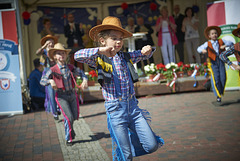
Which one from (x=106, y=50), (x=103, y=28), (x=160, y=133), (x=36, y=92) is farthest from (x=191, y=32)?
(x=106, y=50)

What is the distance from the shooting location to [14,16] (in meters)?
8.53

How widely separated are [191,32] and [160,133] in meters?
10.3

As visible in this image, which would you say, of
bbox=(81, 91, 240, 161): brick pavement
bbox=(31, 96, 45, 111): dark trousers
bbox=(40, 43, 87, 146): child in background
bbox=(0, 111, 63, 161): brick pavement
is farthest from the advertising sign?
bbox=(40, 43, 87, 146): child in background

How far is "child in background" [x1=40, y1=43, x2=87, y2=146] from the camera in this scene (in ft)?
17.8

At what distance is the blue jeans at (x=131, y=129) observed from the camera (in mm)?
3182

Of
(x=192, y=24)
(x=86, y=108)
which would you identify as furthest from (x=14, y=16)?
(x=192, y=24)

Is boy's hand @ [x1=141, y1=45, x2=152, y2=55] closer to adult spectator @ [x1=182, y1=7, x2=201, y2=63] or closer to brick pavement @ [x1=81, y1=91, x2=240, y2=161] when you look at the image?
brick pavement @ [x1=81, y1=91, x2=240, y2=161]

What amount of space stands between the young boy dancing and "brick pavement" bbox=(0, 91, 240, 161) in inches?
49.9

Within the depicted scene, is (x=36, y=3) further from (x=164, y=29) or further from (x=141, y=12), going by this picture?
(x=164, y=29)

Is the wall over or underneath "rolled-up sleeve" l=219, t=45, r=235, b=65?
over

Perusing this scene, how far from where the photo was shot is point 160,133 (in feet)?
18.8

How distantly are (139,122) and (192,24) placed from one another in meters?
12.5

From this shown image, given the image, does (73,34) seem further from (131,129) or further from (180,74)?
(131,129)

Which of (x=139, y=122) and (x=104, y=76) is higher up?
(x=104, y=76)
